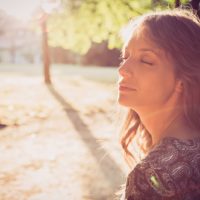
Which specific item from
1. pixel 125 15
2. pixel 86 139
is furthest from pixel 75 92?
pixel 125 15

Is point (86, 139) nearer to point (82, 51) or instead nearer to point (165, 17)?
point (82, 51)

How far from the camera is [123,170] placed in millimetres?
5922

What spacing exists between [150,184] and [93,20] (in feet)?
19.2

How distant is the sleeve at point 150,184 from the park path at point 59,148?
10.3 feet

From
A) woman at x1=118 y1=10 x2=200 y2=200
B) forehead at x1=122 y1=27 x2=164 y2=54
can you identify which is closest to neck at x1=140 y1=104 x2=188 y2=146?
woman at x1=118 y1=10 x2=200 y2=200

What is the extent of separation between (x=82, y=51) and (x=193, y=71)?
631 cm

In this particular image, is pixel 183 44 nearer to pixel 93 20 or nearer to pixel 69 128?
pixel 93 20

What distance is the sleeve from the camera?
144 cm

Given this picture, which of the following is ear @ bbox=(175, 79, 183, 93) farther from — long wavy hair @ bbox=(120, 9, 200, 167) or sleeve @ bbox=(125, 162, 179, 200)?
sleeve @ bbox=(125, 162, 179, 200)

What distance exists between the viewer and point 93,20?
23.2ft

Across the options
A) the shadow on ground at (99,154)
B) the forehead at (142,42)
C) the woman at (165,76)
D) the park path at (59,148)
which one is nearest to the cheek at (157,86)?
the woman at (165,76)

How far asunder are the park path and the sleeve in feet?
10.3

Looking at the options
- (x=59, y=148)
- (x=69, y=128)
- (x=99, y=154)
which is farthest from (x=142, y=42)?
(x=69, y=128)

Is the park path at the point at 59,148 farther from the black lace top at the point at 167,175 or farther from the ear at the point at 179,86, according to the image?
the black lace top at the point at 167,175
